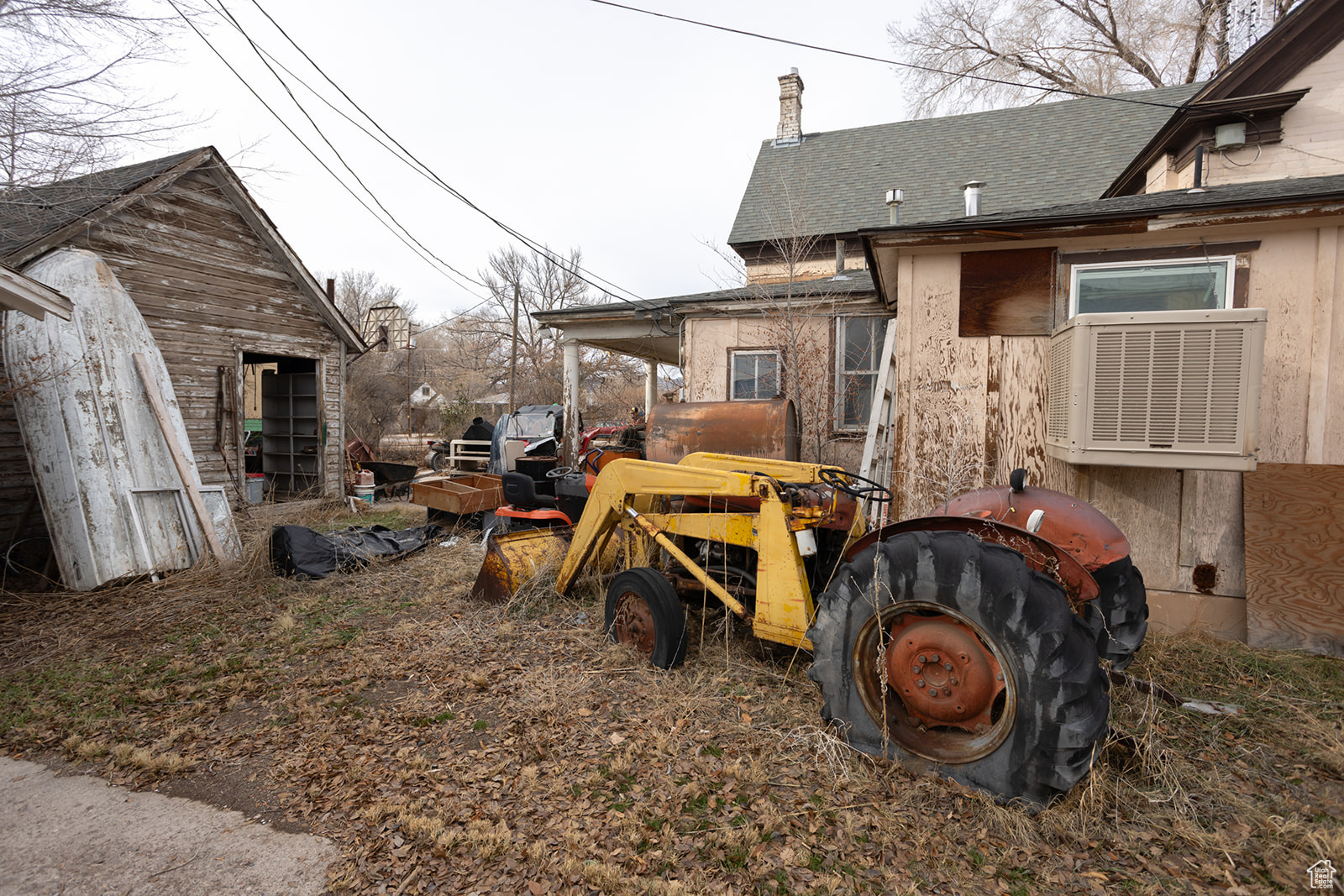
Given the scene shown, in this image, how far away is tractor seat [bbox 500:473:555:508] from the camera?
764 centimetres

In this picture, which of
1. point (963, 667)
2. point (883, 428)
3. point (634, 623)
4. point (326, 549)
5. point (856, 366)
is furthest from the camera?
point (856, 366)

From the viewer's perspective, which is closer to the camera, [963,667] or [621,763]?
[963,667]

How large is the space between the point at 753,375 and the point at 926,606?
6.52 m

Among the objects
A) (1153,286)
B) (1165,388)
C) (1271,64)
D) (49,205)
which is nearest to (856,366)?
(1153,286)

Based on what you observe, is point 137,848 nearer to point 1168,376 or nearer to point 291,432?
point 1168,376

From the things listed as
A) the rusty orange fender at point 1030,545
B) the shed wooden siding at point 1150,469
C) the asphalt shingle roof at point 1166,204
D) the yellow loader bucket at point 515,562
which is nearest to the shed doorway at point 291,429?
the yellow loader bucket at point 515,562

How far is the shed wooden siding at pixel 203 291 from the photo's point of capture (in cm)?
845

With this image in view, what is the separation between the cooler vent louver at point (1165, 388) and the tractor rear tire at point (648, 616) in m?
Answer: 2.93

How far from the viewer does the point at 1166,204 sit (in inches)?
186

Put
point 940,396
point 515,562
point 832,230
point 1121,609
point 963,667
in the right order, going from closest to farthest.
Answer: point 963,667 → point 1121,609 → point 515,562 → point 940,396 → point 832,230

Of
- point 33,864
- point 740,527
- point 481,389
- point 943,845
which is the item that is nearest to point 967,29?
point 740,527

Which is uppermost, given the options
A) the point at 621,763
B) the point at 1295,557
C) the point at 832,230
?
the point at 832,230

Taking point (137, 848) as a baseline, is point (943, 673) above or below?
above

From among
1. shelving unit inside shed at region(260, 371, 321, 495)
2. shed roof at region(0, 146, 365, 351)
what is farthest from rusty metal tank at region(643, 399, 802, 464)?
shelving unit inside shed at region(260, 371, 321, 495)
